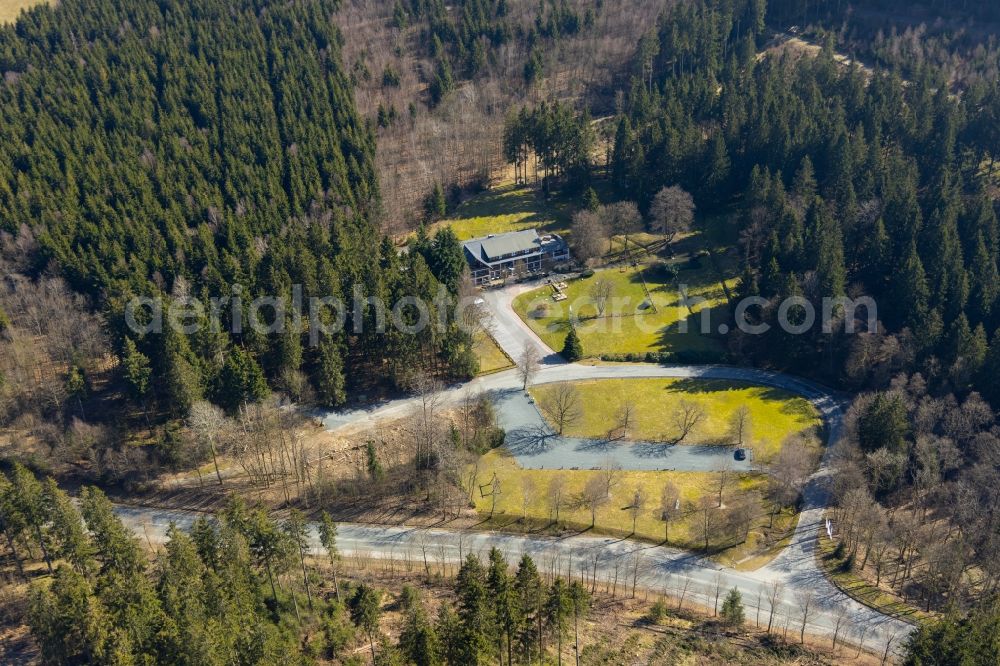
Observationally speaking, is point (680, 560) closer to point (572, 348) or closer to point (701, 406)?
point (701, 406)

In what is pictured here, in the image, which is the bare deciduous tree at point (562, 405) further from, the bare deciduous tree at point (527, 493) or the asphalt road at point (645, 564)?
the asphalt road at point (645, 564)

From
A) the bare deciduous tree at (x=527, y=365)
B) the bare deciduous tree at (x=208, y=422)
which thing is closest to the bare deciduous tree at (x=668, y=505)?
the bare deciduous tree at (x=527, y=365)

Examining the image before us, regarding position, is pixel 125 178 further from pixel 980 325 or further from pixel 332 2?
pixel 980 325

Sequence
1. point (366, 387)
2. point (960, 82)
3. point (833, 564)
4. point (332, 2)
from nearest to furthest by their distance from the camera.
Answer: point (833, 564), point (366, 387), point (960, 82), point (332, 2)

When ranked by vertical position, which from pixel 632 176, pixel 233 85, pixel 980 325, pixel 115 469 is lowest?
pixel 115 469

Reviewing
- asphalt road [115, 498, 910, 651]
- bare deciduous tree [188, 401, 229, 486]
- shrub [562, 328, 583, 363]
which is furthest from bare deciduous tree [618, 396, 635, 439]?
bare deciduous tree [188, 401, 229, 486]

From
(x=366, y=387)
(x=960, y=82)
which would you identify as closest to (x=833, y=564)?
(x=366, y=387)
